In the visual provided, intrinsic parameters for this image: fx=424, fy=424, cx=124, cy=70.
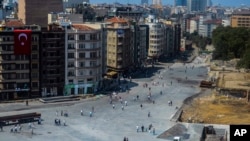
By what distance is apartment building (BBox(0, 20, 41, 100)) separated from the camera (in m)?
64.3

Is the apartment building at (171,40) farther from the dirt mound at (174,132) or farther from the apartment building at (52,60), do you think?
the dirt mound at (174,132)

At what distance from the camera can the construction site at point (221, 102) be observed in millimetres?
55500

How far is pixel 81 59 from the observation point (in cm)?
7162

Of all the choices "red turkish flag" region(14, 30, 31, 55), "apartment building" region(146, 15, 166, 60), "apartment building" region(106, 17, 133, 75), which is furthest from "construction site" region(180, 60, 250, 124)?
"apartment building" region(146, 15, 166, 60)

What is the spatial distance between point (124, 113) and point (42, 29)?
68.0ft

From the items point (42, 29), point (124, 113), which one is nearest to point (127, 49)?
point (42, 29)

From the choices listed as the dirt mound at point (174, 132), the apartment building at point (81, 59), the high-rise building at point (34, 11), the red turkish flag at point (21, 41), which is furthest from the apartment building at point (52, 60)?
the high-rise building at point (34, 11)

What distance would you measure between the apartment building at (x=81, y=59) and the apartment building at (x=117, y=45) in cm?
1852

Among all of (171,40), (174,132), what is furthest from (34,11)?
(171,40)

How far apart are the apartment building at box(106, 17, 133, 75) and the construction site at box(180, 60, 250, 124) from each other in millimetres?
18908

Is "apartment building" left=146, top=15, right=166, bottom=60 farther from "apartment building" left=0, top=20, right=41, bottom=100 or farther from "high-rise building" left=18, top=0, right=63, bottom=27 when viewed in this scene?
"apartment building" left=0, top=20, right=41, bottom=100

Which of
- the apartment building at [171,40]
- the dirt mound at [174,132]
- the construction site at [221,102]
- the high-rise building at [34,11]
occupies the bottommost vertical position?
the construction site at [221,102]

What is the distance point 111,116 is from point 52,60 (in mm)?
17958

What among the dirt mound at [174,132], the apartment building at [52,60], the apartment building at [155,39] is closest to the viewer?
the dirt mound at [174,132]
